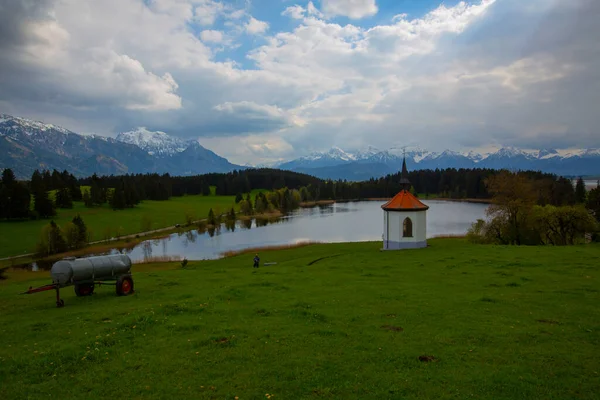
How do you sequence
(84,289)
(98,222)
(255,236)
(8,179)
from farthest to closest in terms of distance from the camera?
(98,222), (8,179), (255,236), (84,289)

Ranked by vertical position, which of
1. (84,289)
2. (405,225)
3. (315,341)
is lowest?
(84,289)

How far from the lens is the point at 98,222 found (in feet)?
333

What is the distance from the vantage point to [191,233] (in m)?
99.7

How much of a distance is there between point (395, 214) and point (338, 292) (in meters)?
24.6

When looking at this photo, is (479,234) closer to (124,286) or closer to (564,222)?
(564,222)

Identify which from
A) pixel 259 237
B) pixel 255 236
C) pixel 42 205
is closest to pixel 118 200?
pixel 42 205

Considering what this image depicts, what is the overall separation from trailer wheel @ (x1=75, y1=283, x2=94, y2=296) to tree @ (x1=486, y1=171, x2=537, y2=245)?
4323 centimetres

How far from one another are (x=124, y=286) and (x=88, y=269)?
227 cm

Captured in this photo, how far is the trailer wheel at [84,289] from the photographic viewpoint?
22.1m

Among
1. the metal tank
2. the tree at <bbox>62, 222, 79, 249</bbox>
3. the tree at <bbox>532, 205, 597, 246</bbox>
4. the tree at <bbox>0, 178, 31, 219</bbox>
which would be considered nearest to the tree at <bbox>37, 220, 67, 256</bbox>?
the tree at <bbox>62, 222, 79, 249</bbox>

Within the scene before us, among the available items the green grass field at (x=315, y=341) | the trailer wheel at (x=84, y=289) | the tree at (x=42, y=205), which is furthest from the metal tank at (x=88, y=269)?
the tree at (x=42, y=205)

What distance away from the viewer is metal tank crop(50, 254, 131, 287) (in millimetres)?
20062

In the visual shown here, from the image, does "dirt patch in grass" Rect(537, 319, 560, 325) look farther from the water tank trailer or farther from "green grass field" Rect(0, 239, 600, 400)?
the water tank trailer

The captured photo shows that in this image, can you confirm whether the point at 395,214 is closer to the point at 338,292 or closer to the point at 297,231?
the point at 338,292
